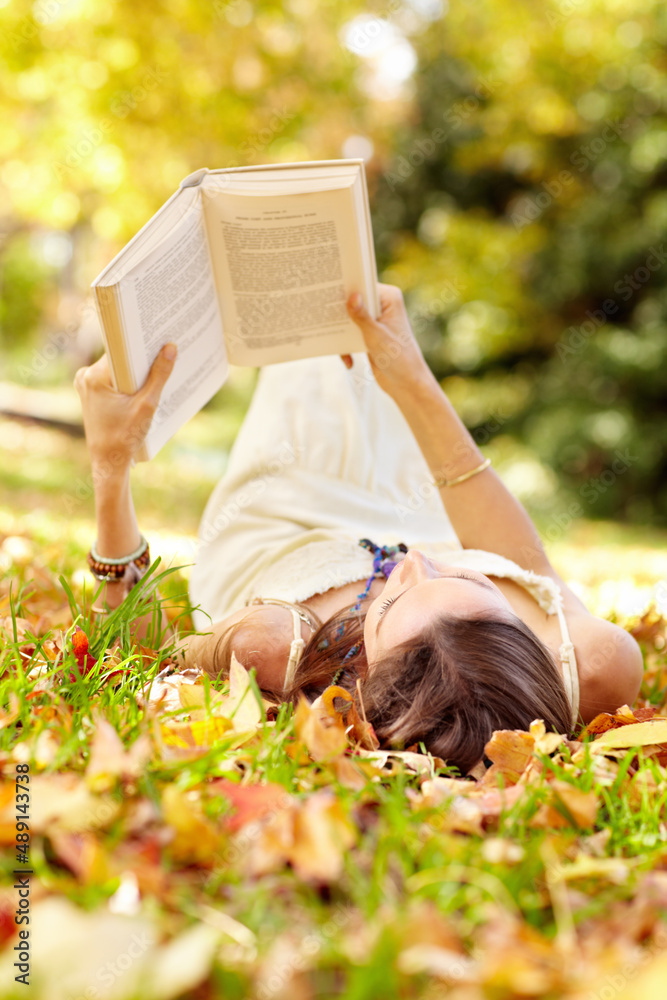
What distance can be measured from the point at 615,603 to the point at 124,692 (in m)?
2.74

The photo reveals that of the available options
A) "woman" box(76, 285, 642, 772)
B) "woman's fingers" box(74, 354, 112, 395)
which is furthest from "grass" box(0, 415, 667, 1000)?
"woman's fingers" box(74, 354, 112, 395)

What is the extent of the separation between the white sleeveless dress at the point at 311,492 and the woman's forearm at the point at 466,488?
0.13 m

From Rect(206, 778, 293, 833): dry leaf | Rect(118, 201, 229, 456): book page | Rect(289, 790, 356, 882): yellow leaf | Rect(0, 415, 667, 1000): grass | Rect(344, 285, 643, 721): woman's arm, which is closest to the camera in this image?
Rect(0, 415, 667, 1000): grass

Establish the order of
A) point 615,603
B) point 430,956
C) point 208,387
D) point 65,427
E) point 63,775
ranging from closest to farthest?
1. point 430,956
2. point 63,775
3. point 208,387
4. point 615,603
5. point 65,427

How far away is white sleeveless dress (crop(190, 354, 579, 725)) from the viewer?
8.73 ft

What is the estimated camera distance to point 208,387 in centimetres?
251

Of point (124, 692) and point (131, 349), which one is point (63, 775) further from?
point (131, 349)

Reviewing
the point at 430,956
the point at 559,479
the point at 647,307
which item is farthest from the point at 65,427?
the point at 430,956

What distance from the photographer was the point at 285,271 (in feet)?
7.68

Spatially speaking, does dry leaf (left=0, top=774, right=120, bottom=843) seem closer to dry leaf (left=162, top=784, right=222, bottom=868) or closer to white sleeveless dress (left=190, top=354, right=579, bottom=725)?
dry leaf (left=162, top=784, right=222, bottom=868)

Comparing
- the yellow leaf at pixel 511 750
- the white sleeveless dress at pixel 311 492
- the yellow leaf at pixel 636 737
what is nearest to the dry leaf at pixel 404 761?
the yellow leaf at pixel 511 750

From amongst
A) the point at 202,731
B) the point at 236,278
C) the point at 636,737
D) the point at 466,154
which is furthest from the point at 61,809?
the point at 466,154

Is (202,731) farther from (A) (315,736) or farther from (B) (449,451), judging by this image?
(B) (449,451)

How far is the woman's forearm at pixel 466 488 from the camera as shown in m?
2.45
